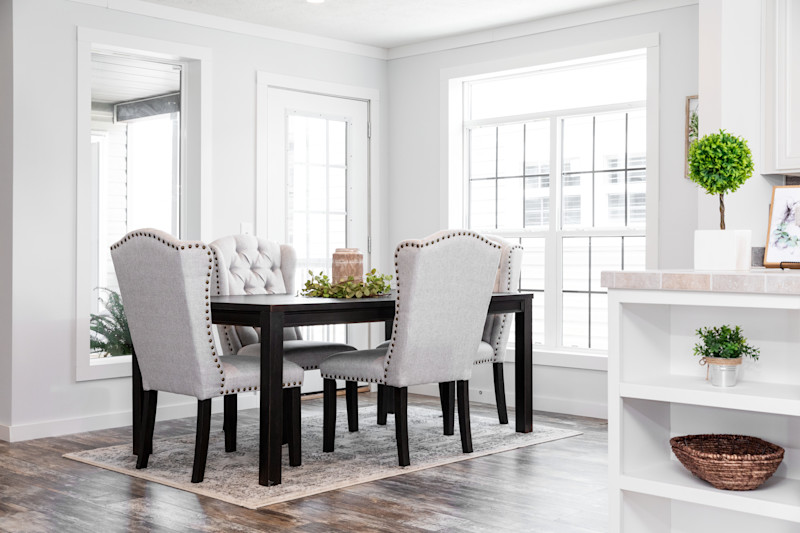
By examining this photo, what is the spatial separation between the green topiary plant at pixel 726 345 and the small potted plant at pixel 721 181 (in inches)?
6.8

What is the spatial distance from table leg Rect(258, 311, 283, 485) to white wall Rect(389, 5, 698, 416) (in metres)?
2.48

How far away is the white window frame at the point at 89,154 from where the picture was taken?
4.97 metres

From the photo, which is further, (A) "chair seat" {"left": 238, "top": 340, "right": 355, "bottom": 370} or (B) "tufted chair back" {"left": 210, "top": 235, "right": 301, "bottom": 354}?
(B) "tufted chair back" {"left": 210, "top": 235, "right": 301, "bottom": 354}

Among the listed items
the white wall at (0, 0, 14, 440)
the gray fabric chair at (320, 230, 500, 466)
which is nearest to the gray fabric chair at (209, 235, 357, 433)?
the gray fabric chair at (320, 230, 500, 466)

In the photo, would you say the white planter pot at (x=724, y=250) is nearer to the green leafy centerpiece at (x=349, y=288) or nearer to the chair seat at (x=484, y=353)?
the green leafy centerpiece at (x=349, y=288)

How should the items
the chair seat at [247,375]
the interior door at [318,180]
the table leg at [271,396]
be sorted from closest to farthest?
1. the table leg at [271,396]
2. the chair seat at [247,375]
3. the interior door at [318,180]

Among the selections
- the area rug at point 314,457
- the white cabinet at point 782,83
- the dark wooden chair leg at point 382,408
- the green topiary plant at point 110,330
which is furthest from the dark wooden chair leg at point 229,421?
the white cabinet at point 782,83

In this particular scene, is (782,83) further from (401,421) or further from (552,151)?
(552,151)

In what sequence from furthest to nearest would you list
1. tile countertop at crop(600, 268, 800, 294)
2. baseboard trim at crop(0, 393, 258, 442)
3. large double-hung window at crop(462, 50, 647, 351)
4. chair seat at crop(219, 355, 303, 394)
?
large double-hung window at crop(462, 50, 647, 351) < baseboard trim at crop(0, 393, 258, 442) < chair seat at crop(219, 355, 303, 394) < tile countertop at crop(600, 268, 800, 294)

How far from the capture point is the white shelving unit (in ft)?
7.55

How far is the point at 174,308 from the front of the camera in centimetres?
370

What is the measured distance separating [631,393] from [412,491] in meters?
1.44

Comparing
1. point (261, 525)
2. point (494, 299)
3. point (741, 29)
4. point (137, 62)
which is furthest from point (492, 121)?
point (261, 525)

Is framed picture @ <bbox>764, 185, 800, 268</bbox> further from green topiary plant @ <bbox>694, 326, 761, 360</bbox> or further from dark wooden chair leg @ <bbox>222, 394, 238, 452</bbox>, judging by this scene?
dark wooden chair leg @ <bbox>222, 394, 238, 452</bbox>
